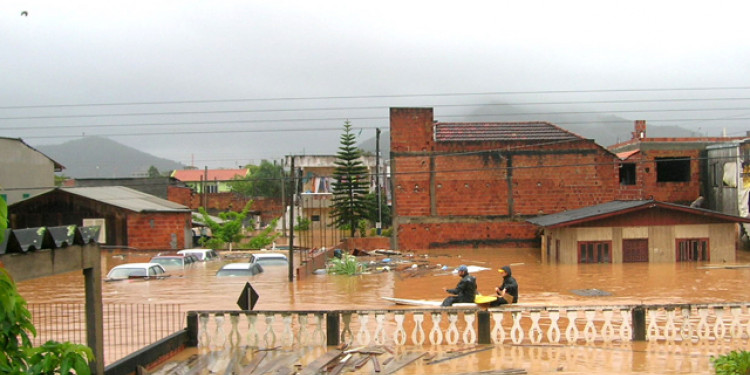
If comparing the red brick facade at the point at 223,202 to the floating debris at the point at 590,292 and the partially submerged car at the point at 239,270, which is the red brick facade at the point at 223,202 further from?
the floating debris at the point at 590,292

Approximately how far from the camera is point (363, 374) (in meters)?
12.3

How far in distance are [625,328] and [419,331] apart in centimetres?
393

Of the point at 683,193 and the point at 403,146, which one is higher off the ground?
the point at 403,146

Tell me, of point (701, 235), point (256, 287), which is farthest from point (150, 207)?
point (701, 235)

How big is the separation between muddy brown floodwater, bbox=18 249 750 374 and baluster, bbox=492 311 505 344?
573 centimetres

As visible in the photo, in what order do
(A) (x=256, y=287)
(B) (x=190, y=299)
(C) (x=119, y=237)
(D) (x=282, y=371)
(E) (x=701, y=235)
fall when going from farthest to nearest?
(C) (x=119, y=237) → (E) (x=701, y=235) → (A) (x=256, y=287) → (B) (x=190, y=299) → (D) (x=282, y=371)

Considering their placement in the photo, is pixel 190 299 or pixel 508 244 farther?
pixel 508 244

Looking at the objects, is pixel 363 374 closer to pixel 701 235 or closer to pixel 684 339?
pixel 684 339

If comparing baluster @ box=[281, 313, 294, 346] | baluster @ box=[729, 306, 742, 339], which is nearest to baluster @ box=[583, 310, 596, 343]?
baluster @ box=[729, 306, 742, 339]

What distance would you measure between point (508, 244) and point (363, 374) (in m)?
28.9

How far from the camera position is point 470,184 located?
40.1m

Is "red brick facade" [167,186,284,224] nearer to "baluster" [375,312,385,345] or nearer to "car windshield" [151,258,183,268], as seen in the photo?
"car windshield" [151,258,183,268]

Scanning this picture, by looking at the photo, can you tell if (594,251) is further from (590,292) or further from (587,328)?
(587,328)

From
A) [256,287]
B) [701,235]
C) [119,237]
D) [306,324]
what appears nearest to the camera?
[306,324]
